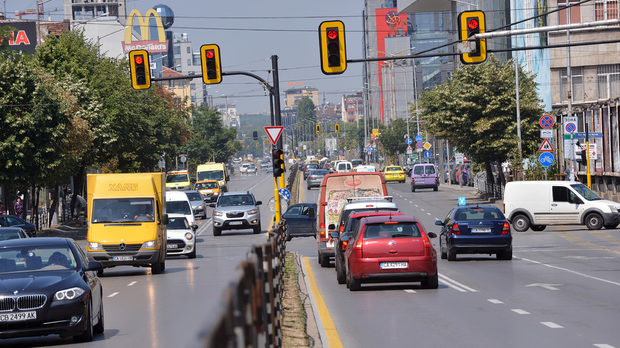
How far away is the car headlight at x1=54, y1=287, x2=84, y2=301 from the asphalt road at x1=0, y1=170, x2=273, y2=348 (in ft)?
2.35

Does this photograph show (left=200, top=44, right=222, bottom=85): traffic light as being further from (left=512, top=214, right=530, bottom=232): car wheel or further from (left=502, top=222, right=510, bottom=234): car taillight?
(left=512, top=214, right=530, bottom=232): car wheel

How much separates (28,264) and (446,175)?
84916 millimetres

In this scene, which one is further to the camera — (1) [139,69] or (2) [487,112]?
(2) [487,112]

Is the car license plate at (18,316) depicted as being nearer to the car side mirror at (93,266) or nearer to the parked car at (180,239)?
the car side mirror at (93,266)

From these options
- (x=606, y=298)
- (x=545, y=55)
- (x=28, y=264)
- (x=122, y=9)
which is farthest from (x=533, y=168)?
(x=122, y=9)

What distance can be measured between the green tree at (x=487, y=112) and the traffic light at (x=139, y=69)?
112 feet

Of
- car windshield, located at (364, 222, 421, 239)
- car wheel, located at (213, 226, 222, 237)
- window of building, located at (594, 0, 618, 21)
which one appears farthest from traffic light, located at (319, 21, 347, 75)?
window of building, located at (594, 0, 618, 21)

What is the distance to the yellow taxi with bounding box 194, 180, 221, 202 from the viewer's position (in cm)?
7362

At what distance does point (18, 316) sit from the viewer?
13305mm

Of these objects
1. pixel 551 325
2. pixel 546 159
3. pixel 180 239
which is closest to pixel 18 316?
pixel 551 325

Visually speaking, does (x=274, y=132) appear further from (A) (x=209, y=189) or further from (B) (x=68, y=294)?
(A) (x=209, y=189)

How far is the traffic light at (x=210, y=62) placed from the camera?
→ 2902 centimetres

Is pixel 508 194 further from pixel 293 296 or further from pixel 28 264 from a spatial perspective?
pixel 28 264

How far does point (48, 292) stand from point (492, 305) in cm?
730
